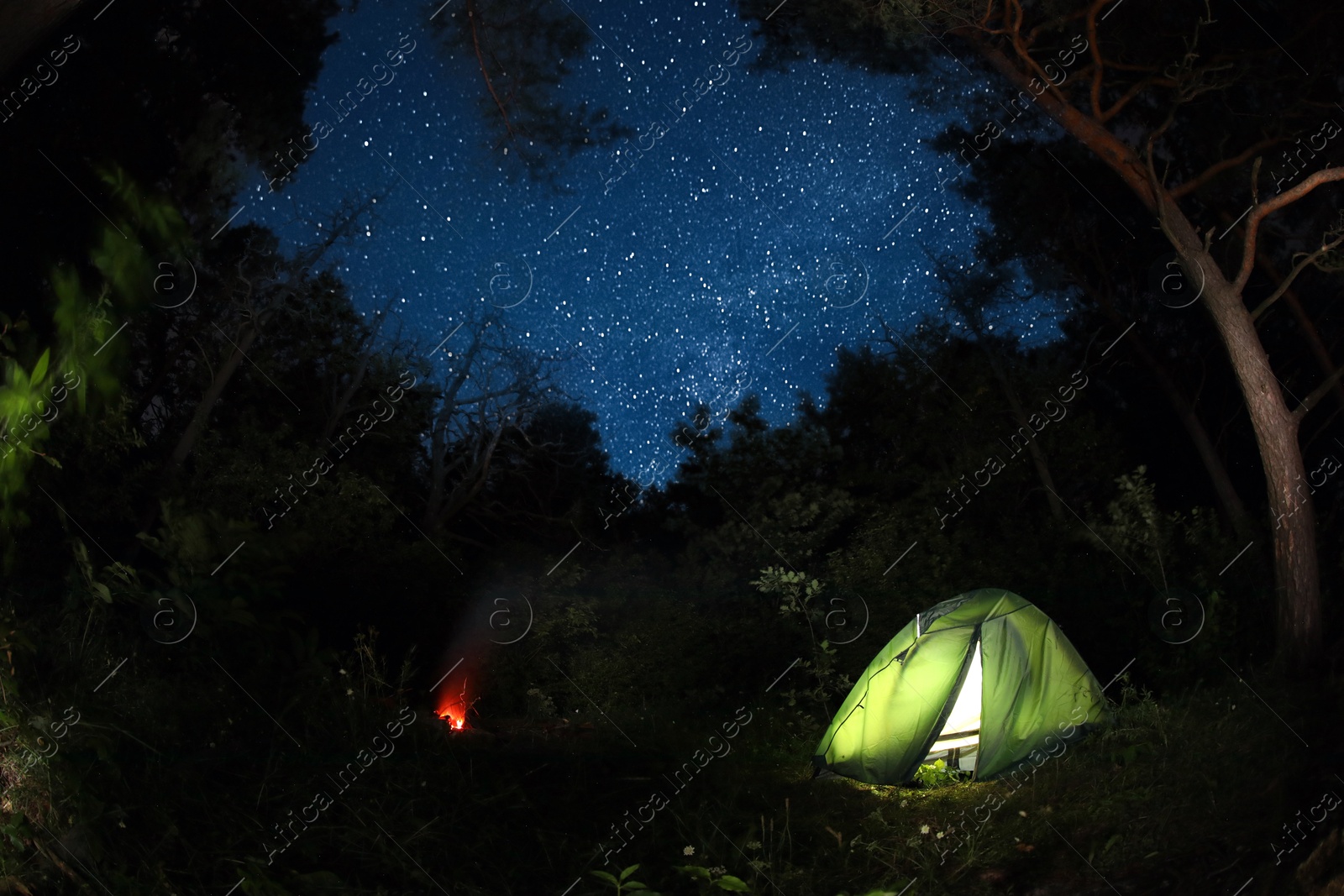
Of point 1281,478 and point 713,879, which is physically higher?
point 713,879

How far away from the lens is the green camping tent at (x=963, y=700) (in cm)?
618

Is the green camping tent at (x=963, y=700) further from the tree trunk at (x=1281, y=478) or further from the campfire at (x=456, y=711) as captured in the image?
the campfire at (x=456, y=711)

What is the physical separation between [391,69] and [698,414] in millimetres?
7100

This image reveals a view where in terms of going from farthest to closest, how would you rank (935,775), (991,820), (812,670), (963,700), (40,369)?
(812,670) < (963,700) < (935,775) < (991,820) < (40,369)

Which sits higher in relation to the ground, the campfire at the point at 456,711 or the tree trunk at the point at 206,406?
the tree trunk at the point at 206,406

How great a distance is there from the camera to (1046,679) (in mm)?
6391

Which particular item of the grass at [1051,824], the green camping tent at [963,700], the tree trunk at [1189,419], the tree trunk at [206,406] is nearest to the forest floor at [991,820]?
the grass at [1051,824]

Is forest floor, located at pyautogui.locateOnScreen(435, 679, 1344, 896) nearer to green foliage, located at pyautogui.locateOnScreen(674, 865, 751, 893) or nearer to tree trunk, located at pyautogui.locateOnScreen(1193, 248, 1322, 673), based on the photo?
green foliage, located at pyautogui.locateOnScreen(674, 865, 751, 893)

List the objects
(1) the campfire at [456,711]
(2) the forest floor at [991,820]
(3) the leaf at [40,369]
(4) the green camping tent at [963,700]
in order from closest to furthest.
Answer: (3) the leaf at [40,369], (2) the forest floor at [991,820], (4) the green camping tent at [963,700], (1) the campfire at [456,711]

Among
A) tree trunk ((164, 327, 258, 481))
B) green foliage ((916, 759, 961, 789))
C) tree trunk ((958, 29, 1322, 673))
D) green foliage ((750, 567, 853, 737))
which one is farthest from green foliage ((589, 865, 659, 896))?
tree trunk ((164, 327, 258, 481))

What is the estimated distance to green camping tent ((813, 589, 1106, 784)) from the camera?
6.18m

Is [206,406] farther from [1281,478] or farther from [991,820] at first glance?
[1281,478]

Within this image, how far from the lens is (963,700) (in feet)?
22.3

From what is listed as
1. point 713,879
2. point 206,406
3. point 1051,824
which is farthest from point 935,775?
point 206,406
